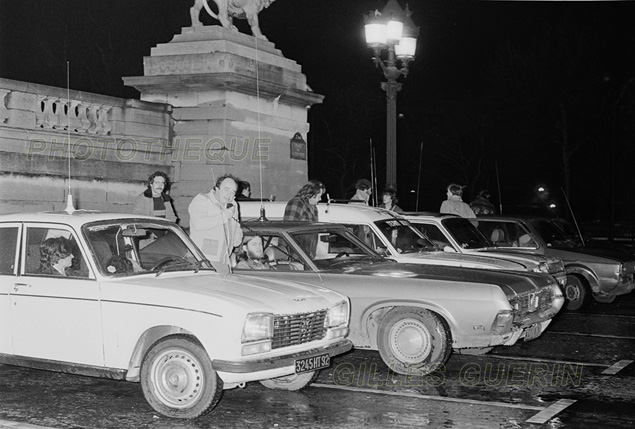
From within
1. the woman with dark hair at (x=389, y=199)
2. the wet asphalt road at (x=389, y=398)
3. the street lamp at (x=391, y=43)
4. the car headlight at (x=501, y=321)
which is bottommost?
the wet asphalt road at (x=389, y=398)

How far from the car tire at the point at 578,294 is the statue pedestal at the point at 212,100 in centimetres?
561

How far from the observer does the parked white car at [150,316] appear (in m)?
7.04

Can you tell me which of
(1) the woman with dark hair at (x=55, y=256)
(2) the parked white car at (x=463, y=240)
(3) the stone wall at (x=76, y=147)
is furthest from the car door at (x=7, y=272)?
(2) the parked white car at (x=463, y=240)

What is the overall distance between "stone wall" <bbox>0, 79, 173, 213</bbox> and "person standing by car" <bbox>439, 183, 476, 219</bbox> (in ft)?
16.1

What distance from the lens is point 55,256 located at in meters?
7.83

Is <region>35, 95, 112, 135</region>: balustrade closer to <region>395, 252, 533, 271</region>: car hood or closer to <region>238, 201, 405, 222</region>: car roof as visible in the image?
<region>238, 201, 405, 222</region>: car roof

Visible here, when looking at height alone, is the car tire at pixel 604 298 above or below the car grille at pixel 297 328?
below

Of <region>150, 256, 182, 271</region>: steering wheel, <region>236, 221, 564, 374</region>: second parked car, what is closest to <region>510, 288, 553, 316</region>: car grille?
<region>236, 221, 564, 374</region>: second parked car

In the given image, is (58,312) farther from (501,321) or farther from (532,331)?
(532,331)

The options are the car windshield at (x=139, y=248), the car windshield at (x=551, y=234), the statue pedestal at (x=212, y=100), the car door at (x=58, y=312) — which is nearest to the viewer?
the car door at (x=58, y=312)

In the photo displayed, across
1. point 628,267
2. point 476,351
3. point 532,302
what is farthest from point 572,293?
point 532,302

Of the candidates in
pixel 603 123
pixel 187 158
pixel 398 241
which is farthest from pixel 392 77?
pixel 603 123

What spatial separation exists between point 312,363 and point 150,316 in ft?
4.33

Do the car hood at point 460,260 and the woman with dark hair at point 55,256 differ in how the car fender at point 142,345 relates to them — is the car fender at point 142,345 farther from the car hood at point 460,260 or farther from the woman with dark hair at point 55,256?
the car hood at point 460,260
